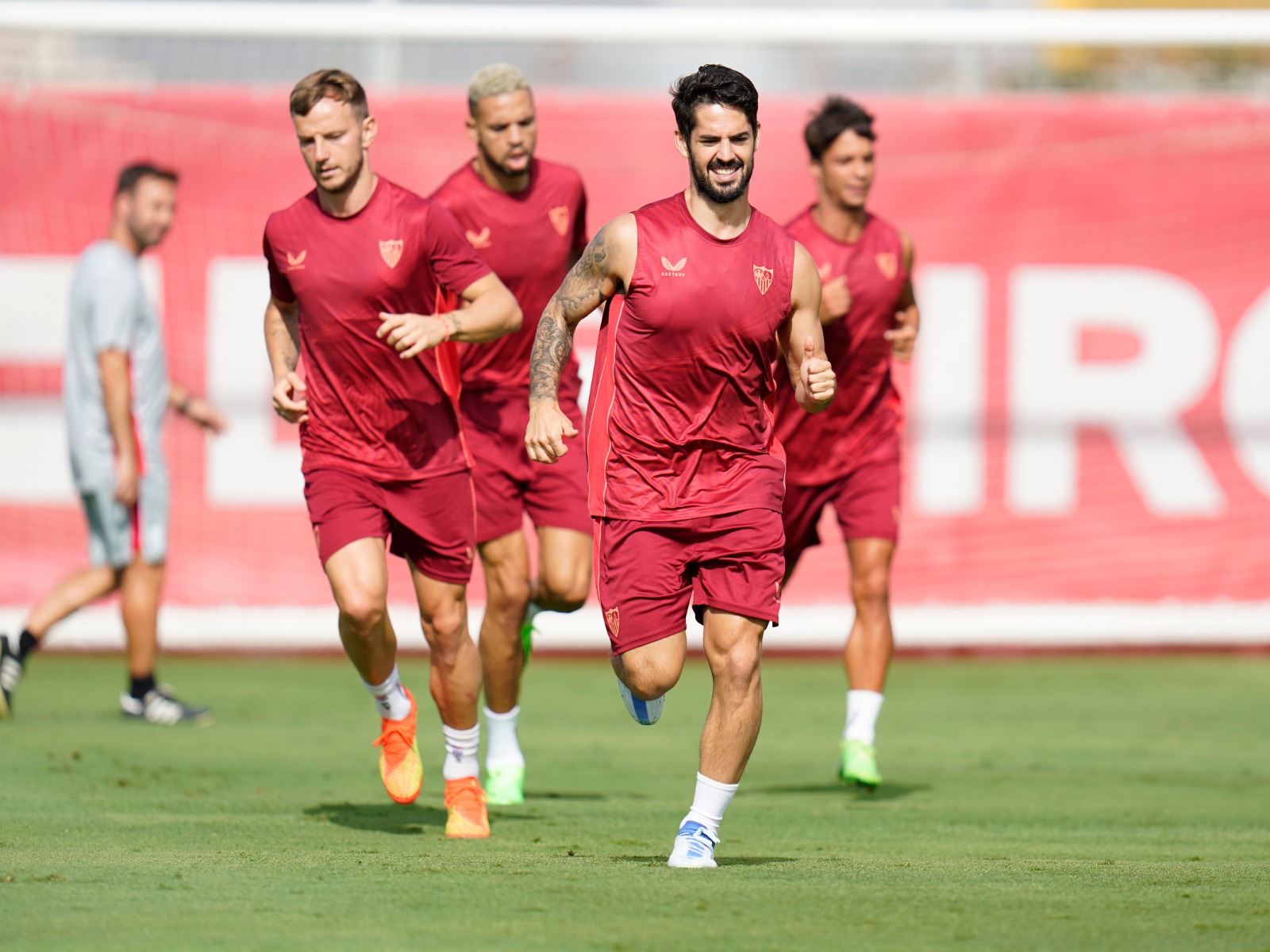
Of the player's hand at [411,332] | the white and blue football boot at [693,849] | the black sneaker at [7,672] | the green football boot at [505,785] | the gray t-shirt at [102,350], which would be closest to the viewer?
the white and blue football boot at [693,849]

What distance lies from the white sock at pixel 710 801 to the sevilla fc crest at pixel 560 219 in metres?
2.87

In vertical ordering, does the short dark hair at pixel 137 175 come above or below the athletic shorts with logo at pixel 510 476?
above

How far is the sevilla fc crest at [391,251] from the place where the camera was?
593 centimetres

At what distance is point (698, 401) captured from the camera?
532 cm

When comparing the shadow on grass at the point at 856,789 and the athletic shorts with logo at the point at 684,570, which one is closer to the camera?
the athletic shorts with logo at the point at 684,570

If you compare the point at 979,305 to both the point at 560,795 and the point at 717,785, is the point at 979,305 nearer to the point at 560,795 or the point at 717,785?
the point at 560,795

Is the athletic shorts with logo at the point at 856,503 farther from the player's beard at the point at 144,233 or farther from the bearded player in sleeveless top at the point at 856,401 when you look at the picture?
the player's beard at the point at 144,233

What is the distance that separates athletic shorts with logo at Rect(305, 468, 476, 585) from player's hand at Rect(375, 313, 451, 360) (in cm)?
59

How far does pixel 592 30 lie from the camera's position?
37.8ft

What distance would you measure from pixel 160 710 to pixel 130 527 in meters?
1.00

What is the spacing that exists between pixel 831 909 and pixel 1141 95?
31.0 ft

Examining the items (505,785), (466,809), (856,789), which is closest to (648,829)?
(466,809)

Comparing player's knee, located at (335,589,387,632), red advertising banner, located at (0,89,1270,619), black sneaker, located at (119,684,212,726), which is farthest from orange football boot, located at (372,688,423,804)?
red advertising banner, located at (0,89,1270,619)

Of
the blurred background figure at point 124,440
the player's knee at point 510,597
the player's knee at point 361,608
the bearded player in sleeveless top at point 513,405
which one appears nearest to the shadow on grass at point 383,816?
the bearded player in sleeveless top at point 513,405
